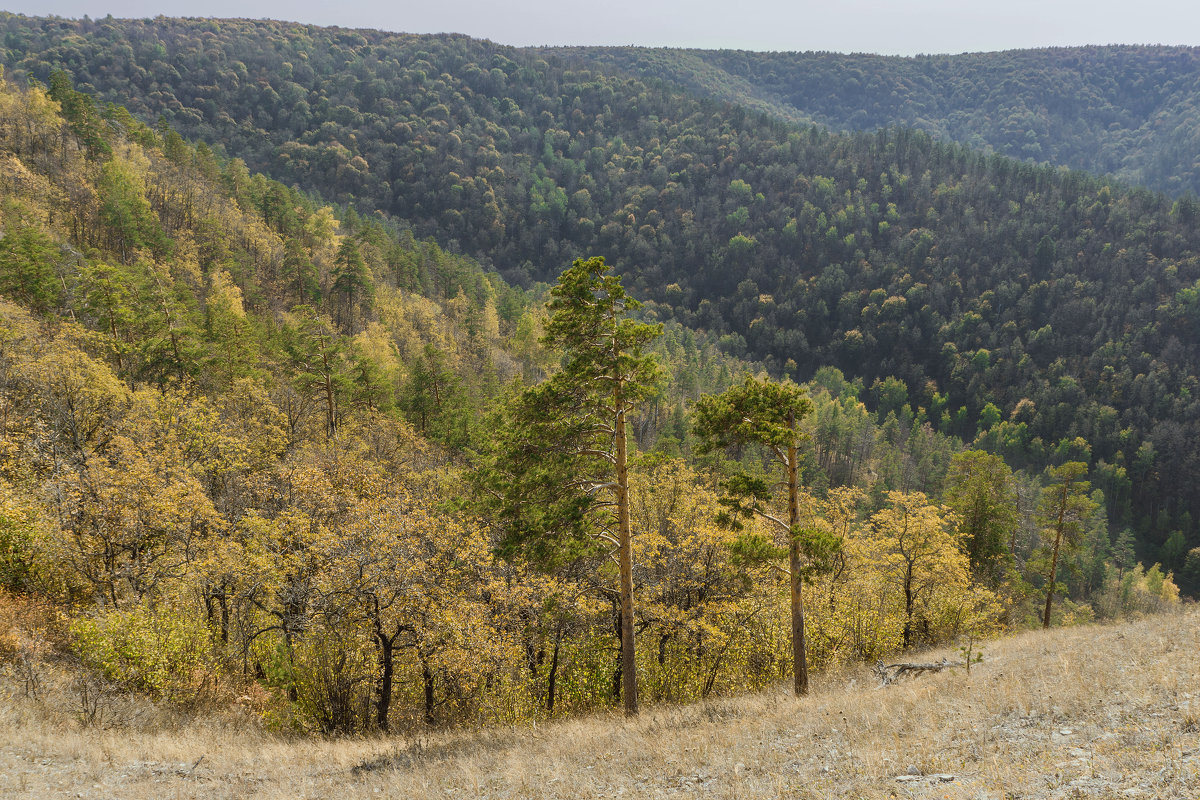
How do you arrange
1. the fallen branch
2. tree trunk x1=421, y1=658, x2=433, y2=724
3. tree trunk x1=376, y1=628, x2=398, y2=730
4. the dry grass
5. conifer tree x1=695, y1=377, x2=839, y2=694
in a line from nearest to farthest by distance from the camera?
the dry grass
conifer tree x1=695, y1=377, x2=839, y2=694
tree trunk x1=376, y1=628, x2=398, y2=730
tree trunk x1=421, y1=658, x2=433, y2=724
the fallen branch

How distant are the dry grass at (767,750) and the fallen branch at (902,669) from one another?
2.99 m

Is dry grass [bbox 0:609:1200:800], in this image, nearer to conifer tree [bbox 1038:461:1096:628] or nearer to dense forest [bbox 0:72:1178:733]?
dense forest [bbox 0:72:1178:733]

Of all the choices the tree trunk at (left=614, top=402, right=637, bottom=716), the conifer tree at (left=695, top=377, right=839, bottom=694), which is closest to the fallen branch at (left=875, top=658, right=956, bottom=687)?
the conifer tree at (left=695, top=377, right=839, bottom=694)

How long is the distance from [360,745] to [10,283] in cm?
4540

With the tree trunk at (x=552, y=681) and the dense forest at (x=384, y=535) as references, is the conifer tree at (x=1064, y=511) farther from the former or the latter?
the tree trunk at (x=552, y=681)

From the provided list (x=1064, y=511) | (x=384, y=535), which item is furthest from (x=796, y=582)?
(x=1064, y=511)

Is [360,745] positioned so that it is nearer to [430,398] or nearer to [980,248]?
[430,398]

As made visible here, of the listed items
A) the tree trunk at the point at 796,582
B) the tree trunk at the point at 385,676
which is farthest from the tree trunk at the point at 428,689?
the tree trunk at the point at 796,582

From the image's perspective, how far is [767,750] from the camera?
534 inches

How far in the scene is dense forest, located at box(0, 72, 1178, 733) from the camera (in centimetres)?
1759

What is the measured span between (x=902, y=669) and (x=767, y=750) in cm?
1098

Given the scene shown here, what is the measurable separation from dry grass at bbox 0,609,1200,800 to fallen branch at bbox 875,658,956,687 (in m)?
2.99

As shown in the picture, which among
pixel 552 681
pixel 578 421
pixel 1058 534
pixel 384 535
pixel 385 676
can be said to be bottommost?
pixel 1058 534

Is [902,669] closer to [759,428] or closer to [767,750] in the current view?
[767,750]
